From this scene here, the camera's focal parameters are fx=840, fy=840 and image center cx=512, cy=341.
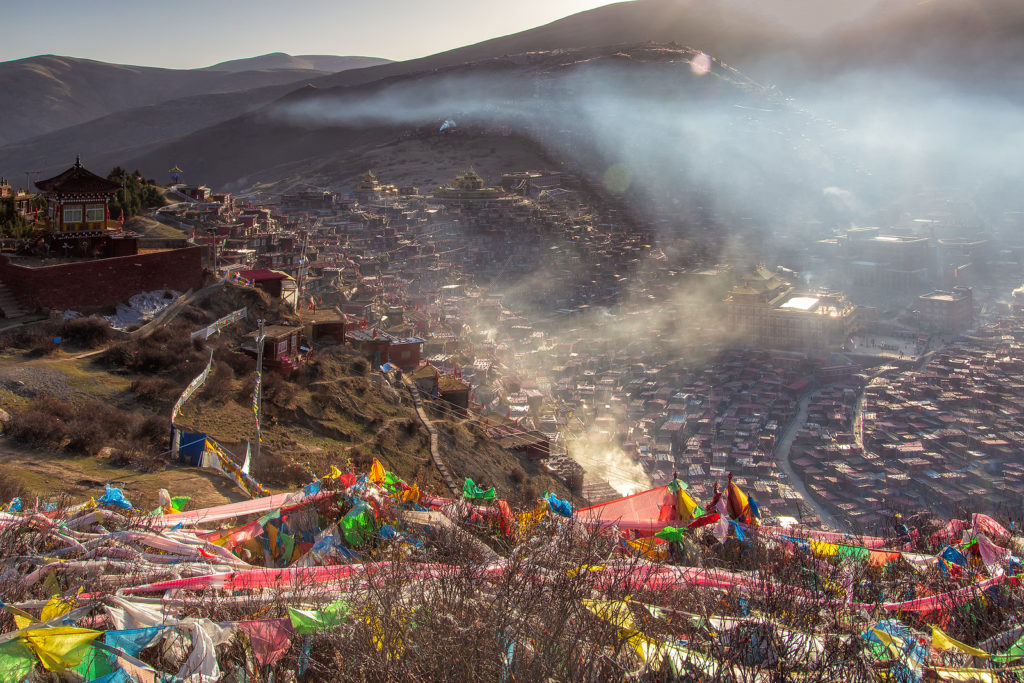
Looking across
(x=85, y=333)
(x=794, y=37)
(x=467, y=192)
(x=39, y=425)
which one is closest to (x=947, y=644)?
(x=39, y=425)

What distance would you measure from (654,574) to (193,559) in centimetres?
261

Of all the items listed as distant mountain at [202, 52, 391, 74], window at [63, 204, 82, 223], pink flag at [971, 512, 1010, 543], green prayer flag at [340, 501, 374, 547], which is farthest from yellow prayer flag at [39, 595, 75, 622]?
distant mountain at [202, 52, 391, 74]

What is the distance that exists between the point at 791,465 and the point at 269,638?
15.8 m

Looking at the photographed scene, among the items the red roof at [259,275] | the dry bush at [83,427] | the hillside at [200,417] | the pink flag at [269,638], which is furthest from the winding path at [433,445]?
the pink flag at [269,638]

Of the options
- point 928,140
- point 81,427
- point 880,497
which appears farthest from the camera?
point 928,140

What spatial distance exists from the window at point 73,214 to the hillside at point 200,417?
2.16 metres

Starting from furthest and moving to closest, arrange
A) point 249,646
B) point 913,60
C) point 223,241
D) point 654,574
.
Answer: point 913,60
point 223,241
point 654,574
point 249,646

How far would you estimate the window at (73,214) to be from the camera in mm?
12052

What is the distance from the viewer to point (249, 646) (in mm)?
3785

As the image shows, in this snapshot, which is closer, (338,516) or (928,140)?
(338,516)

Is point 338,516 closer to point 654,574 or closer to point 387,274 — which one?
point 654,574

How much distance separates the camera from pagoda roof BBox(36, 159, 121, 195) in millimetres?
11859

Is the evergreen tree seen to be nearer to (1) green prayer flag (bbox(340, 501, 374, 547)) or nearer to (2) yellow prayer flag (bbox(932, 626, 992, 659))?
(1) green prayer flag (bbox(340, 501, 374, 547))

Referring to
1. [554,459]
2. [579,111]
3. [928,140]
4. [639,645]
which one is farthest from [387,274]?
[928,140]
